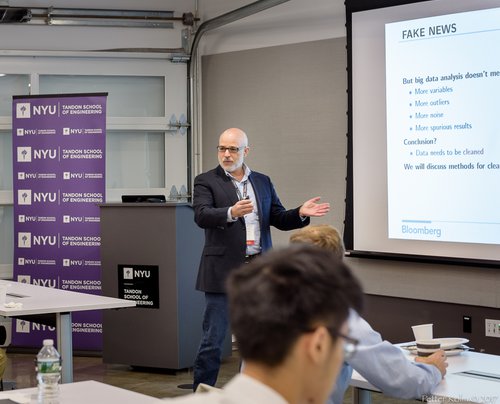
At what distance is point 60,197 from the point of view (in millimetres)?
7672

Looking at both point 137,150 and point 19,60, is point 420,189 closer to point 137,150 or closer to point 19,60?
point 137,150

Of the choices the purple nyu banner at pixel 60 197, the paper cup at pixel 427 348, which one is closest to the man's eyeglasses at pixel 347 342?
the paper cup at pixel 427 348

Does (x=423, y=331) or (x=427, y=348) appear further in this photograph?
(x=423, y=331)

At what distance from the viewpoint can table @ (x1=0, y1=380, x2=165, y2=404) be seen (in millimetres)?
2661

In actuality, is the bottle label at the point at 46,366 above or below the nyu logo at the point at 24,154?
below

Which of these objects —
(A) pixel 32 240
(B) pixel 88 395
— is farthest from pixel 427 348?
(A) pixel 32 240

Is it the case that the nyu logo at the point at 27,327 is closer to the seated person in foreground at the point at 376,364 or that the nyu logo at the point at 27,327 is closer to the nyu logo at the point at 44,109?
the nyu logo at the point at 44,109

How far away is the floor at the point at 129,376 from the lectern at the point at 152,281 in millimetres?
98

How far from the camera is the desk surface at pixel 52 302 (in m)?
4.57

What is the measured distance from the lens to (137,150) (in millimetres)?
8320

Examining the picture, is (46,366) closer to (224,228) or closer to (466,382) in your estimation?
(466,382)

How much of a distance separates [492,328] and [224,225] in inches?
75.5

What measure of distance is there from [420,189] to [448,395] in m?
3.16

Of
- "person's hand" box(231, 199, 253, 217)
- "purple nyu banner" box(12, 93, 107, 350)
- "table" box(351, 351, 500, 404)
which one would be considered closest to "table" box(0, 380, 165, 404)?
"table" box(351, 351, 500, 404)
